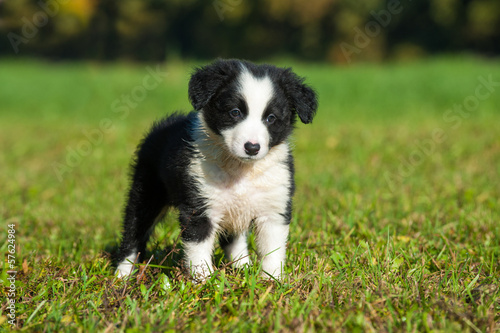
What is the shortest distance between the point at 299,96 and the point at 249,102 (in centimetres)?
43

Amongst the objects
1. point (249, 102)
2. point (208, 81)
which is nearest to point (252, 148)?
point (249, 102)

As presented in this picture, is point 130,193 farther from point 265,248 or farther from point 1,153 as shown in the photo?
point 1,153

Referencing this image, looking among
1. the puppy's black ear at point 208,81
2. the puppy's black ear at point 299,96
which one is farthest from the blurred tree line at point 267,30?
the puppy's black ear at point 299,96

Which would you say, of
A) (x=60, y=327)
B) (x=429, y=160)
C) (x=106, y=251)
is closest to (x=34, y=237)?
(x=106, y=251)

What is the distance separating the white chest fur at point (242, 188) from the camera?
3406 millimetres

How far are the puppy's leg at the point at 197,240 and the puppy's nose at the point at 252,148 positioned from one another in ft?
1.69

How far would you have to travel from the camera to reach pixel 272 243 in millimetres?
3428

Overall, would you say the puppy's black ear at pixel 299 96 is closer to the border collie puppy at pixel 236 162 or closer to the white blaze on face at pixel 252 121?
the border collie puppy at pixel 236 162

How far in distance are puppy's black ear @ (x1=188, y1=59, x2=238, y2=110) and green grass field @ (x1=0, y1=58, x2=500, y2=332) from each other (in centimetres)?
74

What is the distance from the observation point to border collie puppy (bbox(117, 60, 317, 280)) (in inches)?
129

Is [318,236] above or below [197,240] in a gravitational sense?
below

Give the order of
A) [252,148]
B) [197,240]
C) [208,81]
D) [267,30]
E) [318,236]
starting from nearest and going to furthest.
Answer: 1. [252,148]
2. [197,240]
3. [208,81]
4. [318,236]
5. [267,30]

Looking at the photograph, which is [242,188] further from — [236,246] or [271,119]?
[236,246]

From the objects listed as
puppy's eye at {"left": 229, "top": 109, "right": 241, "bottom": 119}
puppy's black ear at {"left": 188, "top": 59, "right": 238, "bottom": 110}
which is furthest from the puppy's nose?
puppy's black ear at {"left": 188, "top": 59, "right": 238, "bottom": 110}
